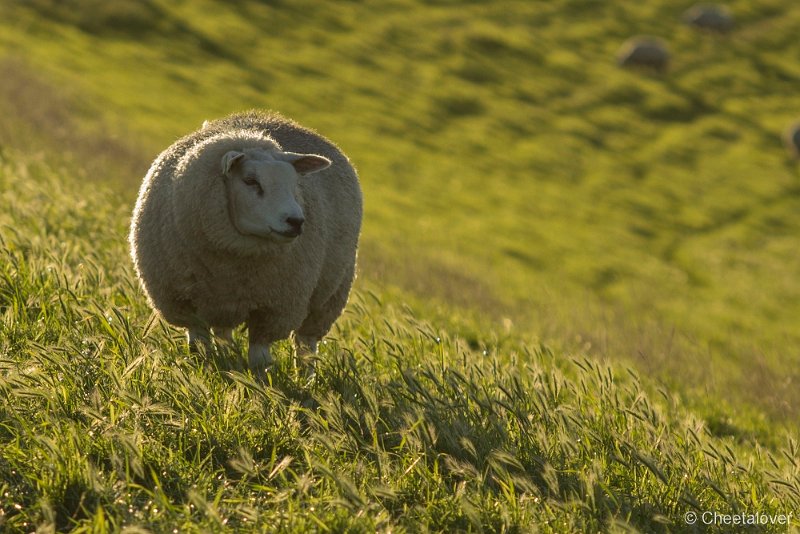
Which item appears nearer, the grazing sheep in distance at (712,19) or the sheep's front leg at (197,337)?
the sheep's front leg at (197,337)

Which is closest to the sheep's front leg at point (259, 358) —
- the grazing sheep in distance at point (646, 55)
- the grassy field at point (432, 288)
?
the grassy field at point (432, 288)

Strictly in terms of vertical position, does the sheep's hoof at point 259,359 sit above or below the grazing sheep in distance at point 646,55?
above

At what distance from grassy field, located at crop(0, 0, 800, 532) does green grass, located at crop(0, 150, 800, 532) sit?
24 mm

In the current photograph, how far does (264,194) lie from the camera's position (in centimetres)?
597

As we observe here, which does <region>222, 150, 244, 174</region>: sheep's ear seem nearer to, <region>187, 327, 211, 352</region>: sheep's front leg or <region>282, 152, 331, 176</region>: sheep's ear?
<region>282, 152, 331, 176</region>: sheep's ear

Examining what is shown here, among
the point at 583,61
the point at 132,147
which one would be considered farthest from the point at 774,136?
the point at 132,147

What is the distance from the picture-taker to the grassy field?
15.2ft

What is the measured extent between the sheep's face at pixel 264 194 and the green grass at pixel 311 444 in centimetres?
86

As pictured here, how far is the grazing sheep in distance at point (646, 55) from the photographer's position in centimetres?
5053

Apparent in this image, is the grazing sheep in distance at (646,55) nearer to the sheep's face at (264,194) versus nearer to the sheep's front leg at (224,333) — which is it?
the sheep's face at (264,194)

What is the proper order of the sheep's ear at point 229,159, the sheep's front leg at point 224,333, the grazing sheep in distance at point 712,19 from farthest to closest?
1. the grazing sheep in distance at point 712,19
2. the sheep's front leg at point 224,333
3. the sheep's ear at point 229,159

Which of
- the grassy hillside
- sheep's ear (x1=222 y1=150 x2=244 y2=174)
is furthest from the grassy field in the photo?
sheep's ear (x1=222 y1=150 x2=244 y2=174)

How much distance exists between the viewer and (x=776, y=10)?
6250 centimetres

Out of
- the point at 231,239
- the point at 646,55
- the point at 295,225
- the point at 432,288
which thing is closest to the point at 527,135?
the point at 646,55
